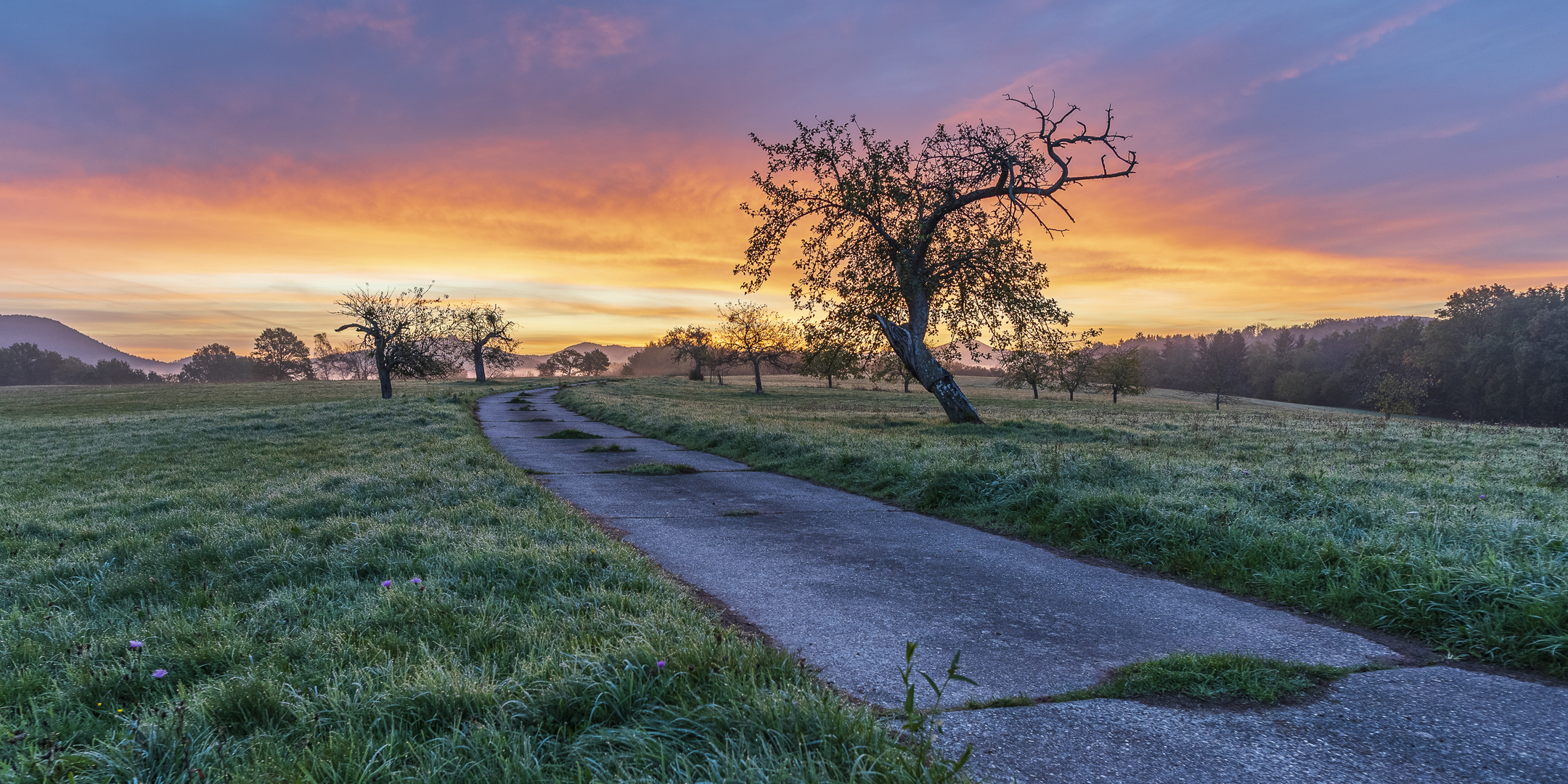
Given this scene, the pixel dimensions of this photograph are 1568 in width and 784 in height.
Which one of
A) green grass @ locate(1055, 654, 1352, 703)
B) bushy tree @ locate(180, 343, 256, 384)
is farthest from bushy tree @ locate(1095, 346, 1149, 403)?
bushy tree @ locate(180, 343, 256, 384)

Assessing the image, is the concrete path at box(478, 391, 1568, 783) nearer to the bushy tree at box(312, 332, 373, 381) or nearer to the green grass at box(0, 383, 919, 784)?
the green grass at box(0, 383, 919, 784)

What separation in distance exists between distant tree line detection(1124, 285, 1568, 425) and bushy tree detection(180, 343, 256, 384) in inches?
6202

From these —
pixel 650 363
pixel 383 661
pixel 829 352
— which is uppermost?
pixel 650 363

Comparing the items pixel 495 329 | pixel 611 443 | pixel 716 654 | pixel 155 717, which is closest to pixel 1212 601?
pixel 716 654

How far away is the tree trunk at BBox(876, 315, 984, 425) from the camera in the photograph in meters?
18.6

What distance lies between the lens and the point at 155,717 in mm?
2723

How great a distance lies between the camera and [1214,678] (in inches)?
129

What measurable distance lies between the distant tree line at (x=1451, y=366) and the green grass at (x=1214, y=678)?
175 ft

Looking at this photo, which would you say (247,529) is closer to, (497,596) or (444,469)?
(444,469)

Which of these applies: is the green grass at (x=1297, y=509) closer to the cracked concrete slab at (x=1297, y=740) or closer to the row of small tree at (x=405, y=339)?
the cracked concrete slab at (x=1297, y=740)

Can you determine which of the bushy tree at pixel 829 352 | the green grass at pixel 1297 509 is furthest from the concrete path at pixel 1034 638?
the bushy tree at pixel 829 352

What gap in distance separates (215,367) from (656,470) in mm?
158411

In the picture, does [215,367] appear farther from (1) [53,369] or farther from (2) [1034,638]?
(2) [1034,638]

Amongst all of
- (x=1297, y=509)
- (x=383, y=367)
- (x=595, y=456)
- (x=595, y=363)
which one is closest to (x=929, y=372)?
(x=595, y=456)
